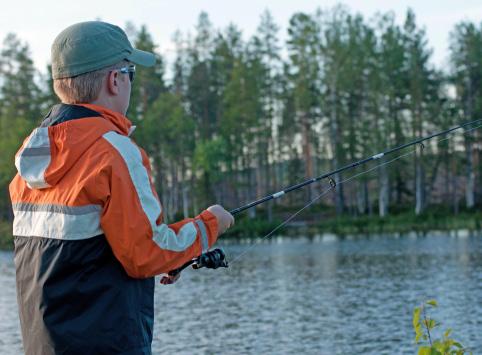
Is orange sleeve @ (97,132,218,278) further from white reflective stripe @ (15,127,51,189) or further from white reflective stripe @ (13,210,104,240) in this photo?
white reflective stripe @ (15,127,51,189)

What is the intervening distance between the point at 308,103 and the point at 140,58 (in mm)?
47630

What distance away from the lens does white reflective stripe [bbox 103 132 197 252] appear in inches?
93.3

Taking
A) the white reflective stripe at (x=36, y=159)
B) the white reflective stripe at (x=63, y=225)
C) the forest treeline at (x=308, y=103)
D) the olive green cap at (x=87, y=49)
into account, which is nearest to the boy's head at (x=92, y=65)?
the olive green cap at (x=87, y=49)

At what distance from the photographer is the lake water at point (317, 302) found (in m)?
14.3

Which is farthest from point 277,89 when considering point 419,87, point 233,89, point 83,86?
point 83,86

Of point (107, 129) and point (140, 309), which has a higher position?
point (107, 129)

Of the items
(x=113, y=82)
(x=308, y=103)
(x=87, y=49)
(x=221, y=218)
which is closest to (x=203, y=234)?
(x=221, y=218)

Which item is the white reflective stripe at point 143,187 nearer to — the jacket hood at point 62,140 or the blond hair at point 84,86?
the jacket hood at point 62,140

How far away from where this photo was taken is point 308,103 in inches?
1969

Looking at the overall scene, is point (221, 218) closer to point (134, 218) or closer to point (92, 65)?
point (134, 218)

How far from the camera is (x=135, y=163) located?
2.38m

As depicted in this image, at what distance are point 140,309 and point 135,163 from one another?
1.33 feet

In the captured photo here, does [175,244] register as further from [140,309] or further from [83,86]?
[83,86]

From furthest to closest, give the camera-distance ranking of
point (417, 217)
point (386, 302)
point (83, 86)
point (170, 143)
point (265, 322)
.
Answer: point (170, 143) → point (417, 217) → point (386, 302) → point (265, 322) → point (83, 86)
